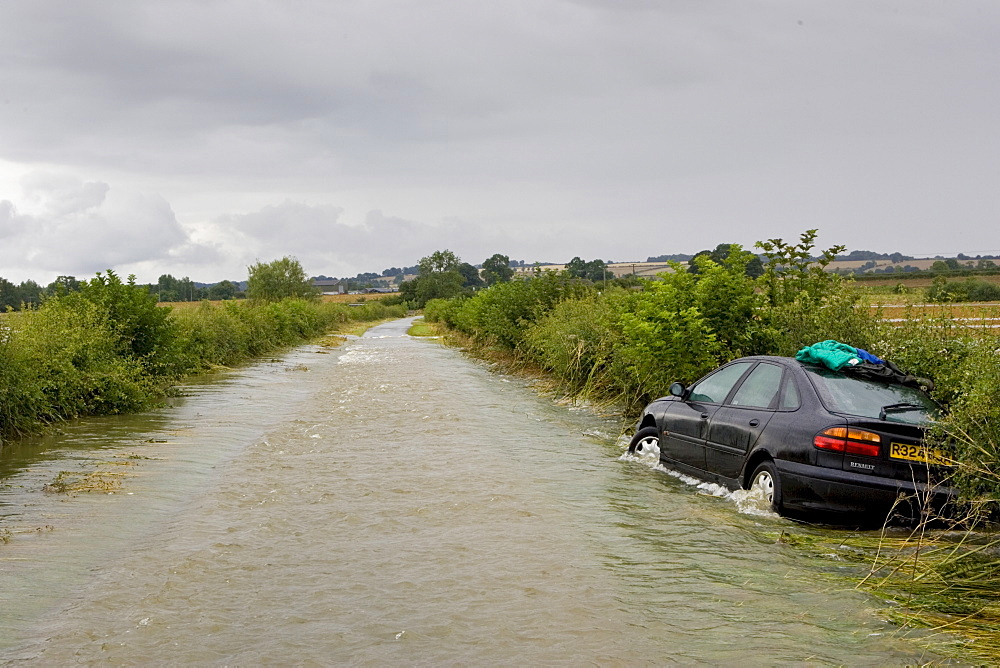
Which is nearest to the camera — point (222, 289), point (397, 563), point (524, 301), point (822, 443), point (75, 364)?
point (397, 563)

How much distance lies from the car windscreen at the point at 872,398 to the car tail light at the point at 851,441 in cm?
24

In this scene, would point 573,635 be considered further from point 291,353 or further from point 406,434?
point 291,353

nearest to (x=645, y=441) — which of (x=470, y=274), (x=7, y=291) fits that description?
(x=7, y=291)

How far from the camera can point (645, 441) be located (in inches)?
452

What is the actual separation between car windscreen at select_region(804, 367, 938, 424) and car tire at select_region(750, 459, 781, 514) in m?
0.78

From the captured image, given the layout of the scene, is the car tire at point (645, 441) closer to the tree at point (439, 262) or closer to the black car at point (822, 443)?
the black car at point (822, 443)

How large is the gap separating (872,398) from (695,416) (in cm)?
234

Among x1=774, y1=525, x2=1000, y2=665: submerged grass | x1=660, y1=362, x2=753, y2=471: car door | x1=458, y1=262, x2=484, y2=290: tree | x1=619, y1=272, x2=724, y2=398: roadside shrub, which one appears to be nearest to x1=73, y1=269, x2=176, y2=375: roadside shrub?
x1=619, y1=272, x2=724, y2=398: roadside shrub

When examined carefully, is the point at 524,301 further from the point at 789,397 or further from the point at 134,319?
the point at 789,397

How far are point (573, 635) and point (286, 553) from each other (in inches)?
111

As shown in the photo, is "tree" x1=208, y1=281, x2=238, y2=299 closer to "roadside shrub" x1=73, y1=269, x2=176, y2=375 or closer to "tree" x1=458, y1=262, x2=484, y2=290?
"tree" x1=458, y1=262, x2=484, y2=290

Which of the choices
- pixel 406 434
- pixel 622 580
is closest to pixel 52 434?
pixel 406 434

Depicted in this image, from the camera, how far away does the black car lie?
728 centimetres

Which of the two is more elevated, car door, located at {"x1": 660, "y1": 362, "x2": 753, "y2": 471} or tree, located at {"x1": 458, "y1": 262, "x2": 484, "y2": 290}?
tree, located at {"x1": 458, "y1": 262, "x2": 484, "y2": 290}
